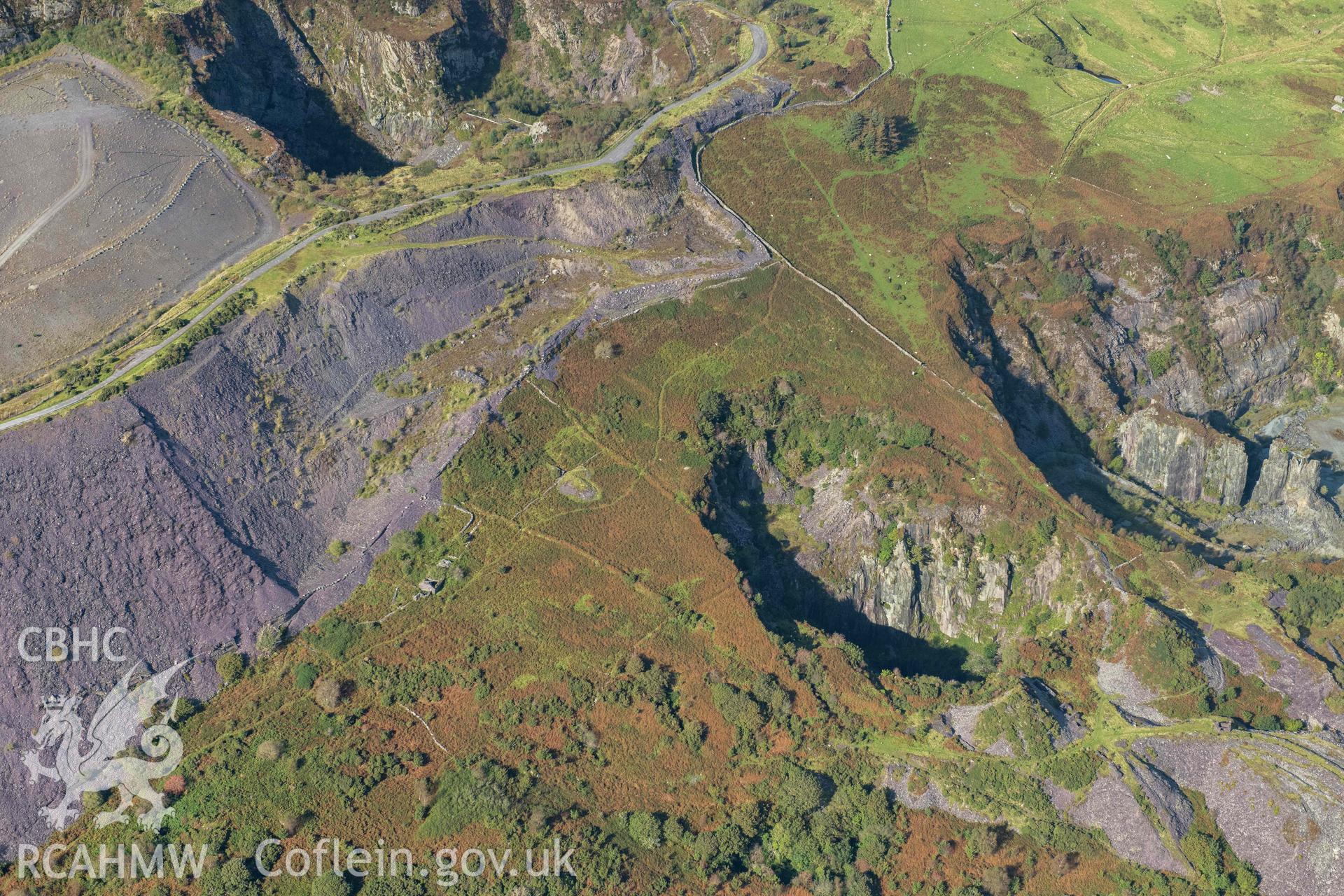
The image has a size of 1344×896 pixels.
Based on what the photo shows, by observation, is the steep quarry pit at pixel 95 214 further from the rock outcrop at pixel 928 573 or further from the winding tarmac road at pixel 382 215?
the rock outcrop at pixel 928 573

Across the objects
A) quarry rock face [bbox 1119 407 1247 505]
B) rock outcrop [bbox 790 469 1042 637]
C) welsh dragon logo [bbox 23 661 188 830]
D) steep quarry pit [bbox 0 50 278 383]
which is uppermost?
steep quarry pit [bbox 0 50 278 383]

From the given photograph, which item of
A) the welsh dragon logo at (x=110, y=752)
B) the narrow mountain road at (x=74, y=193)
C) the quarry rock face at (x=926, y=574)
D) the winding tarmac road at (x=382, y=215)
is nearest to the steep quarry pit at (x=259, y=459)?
the welsh dragon logo at (x=110, y=752)

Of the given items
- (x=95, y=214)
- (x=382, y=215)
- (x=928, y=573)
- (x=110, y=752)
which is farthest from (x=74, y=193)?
(x=928, y=573)

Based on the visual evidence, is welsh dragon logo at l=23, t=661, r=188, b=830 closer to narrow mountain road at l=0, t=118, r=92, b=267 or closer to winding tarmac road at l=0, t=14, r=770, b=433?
winding tarmac road at l=0, t=14, r=770, b=433

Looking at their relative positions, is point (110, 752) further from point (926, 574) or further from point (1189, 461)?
point (1189, 461)

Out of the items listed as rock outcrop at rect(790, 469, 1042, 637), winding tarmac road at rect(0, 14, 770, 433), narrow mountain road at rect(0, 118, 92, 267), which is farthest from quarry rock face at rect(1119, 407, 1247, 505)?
narrow mountain road at rect(0, 118, 92, 267)

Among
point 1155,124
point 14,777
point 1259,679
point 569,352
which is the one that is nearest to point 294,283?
point 569,352
